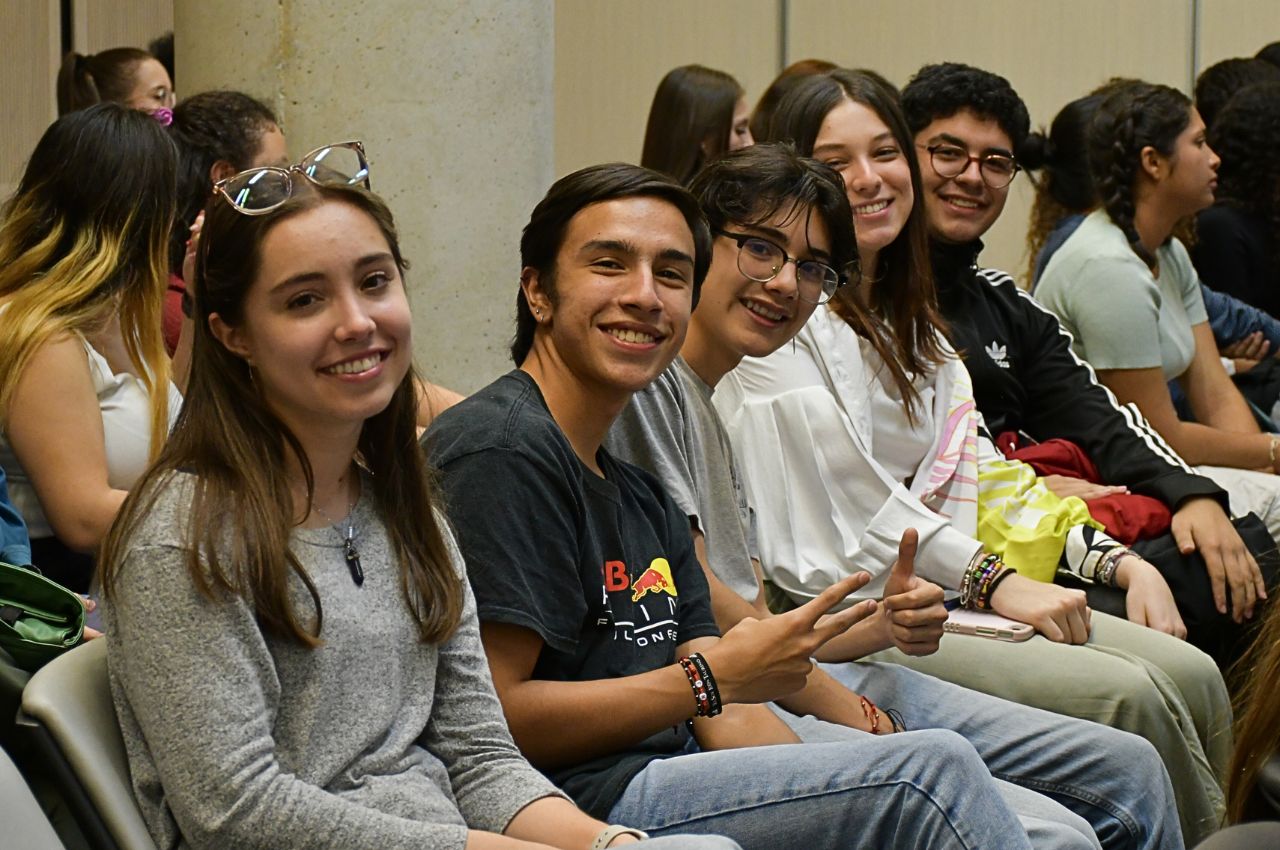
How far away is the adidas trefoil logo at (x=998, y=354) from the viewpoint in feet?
11.7

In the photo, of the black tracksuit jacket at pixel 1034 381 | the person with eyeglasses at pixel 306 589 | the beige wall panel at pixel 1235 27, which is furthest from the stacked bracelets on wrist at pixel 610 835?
the beige wall panel at pixel 1235 27

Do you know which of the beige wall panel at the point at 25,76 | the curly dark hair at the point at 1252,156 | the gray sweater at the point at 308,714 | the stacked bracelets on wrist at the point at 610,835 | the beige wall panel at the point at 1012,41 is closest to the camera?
the gray sweater at the point at 308,714

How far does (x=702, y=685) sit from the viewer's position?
6.61 ft

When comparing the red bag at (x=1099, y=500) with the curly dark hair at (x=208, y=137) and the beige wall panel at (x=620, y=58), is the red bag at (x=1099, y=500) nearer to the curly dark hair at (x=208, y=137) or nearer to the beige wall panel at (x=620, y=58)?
the curly dark hair at (x=208, y=137)

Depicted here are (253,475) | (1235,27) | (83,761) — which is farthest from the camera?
(1235,27)

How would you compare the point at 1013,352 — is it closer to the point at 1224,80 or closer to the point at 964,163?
the point at 964,163

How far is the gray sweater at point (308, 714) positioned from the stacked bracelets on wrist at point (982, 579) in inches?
52.1

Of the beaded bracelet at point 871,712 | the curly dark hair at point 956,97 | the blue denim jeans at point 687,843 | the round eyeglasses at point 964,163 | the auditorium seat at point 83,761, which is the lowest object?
the beaded bracelet at point 871,712

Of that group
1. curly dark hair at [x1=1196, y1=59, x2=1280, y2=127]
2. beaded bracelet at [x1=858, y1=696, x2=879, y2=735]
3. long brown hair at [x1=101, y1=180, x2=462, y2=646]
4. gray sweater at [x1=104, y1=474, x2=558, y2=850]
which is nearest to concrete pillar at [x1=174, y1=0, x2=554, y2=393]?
beaded bracelet at [x1=858, y1=696, x2=879, y2=735]

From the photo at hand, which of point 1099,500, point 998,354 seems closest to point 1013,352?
point 998,354

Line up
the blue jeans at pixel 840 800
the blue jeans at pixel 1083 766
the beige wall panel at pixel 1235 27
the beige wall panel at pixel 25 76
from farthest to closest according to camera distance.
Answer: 1. the beige wall panel at pixel 1235 27
2. the beige wall panel at pixel 25 76
3. the blue jeans at pixel 1083 766
4. the blue jeans at pixel 840 800

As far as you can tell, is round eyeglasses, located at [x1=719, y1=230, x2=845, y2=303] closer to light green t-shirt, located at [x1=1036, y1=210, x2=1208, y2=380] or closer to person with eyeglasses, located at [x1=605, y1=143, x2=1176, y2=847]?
person with eyeglasses, located at [x1=605, y1=143, x2=1176, y2=847]

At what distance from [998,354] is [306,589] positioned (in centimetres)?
223

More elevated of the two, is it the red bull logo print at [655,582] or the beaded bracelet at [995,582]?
the red bull logo print at [655,582]
